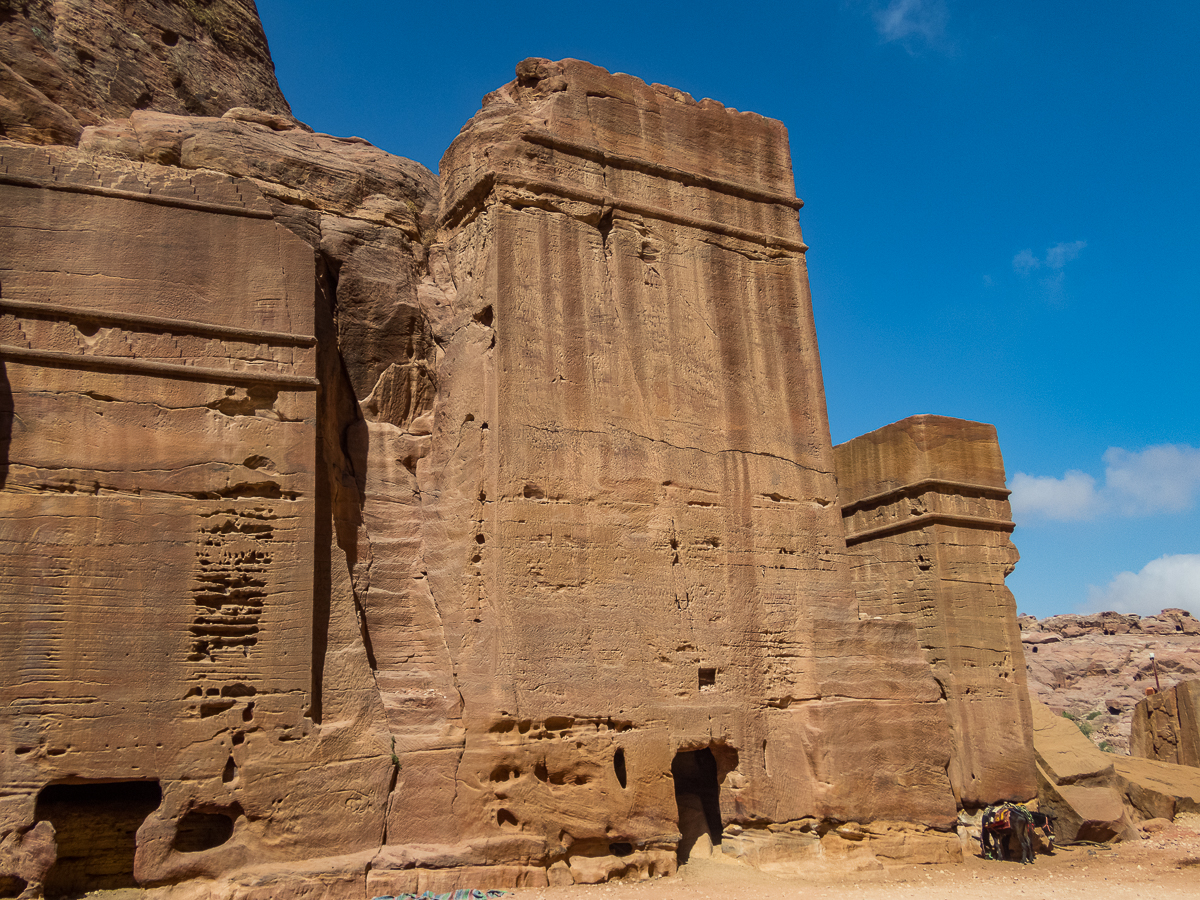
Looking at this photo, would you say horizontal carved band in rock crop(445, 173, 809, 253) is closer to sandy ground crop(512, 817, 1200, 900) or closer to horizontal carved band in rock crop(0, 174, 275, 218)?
horizontal carved band in rock crop(0, 174, 275, 218)

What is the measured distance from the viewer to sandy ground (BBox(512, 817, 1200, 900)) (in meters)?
6.89

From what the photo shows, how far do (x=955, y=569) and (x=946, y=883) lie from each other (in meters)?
4.50

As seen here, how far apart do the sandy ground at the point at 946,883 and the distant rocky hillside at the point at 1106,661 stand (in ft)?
66.8

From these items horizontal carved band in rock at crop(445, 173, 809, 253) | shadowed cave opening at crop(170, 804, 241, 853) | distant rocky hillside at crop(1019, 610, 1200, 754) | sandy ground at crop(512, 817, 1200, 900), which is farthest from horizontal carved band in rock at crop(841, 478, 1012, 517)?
distant rocky hillside at crop(1019, 610, 1200, 754)

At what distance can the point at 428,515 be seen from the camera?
808 cm

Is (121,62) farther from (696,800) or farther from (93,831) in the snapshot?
(696,800)

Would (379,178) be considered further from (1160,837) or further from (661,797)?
(1160,837)

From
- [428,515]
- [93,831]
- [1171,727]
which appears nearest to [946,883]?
[428,515]

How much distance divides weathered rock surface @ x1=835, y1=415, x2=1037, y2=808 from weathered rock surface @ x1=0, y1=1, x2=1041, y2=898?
269 centimetres

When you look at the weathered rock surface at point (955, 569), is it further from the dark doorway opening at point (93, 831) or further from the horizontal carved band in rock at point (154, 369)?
the dark doorway opening at point (93, 831)

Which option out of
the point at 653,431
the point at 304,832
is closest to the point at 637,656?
the point at 653,431

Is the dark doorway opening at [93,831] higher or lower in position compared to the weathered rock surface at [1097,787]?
higher

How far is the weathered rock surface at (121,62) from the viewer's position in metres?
7.80

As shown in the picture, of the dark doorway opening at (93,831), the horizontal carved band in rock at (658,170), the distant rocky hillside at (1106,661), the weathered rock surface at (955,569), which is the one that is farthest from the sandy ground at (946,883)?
the distant rocky hillside at (1106,661)
